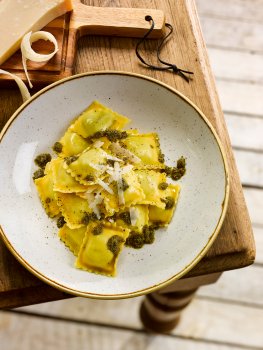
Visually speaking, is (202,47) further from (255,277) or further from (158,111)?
(255,277)

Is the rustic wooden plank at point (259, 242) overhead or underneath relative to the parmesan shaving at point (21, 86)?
underneath

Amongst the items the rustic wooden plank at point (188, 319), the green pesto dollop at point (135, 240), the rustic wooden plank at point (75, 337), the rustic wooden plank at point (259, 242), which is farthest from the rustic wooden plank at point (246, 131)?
the green pesto dollop at point (135, 240)

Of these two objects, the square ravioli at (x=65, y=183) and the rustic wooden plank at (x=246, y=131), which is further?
the rustic wooden plank at (x=246, y=131)

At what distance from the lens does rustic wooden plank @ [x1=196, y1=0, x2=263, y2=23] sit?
89.0 inches

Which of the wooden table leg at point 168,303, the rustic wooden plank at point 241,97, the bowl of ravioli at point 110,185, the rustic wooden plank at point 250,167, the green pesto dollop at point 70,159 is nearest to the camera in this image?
the bowl of ravioli at point 110,185

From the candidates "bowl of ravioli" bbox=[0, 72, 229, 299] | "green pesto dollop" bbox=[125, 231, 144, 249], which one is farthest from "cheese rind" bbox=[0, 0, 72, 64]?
"green pesto dollop" bbox=[125, 231, 144, 249]

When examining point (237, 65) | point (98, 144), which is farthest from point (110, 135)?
point (237, 65)

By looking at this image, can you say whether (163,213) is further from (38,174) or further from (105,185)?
(38,174)

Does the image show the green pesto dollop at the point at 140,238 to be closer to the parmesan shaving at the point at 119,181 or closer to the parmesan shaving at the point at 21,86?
the parmesan shaving at the point at 119,181

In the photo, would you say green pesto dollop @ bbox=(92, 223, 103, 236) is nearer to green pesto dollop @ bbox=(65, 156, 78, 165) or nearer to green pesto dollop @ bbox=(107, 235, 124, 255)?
green pesto dollop @ bbox=(107, 235, 124, 255)

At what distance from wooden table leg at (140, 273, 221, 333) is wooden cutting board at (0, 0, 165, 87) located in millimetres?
598

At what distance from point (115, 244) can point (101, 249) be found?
0.04 metres

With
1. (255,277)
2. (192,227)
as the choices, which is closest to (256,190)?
(255,277)

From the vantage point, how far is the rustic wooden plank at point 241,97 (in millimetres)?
2098
